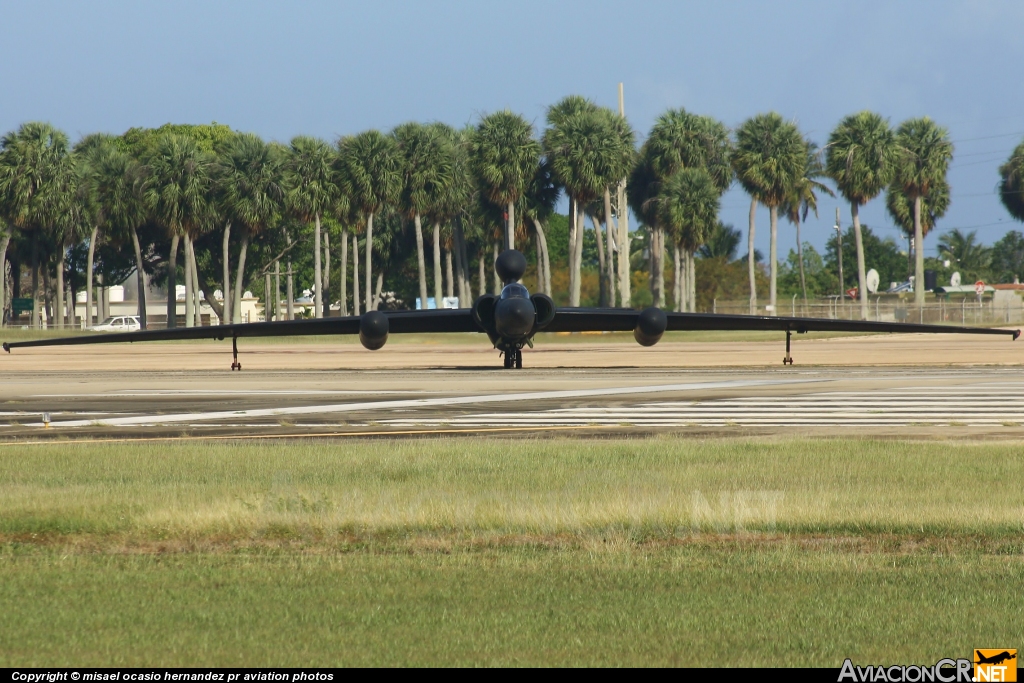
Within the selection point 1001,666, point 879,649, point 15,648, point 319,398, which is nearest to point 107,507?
point 15,648

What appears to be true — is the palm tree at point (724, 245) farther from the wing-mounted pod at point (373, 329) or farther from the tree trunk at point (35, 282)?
the wing-mounted pod at point (373, 329)

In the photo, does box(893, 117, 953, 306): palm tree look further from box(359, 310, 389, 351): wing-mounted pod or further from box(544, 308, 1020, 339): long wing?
box(359, 310, 389, 351): wing-mounted pod

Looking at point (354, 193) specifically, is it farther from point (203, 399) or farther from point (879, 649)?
point (879, 649)

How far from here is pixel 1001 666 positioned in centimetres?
547

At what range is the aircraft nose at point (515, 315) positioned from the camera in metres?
29.3

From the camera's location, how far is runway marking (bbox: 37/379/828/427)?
20.2m

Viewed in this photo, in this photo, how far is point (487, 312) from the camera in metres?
32.2

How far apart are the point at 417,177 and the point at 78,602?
79.9 meters

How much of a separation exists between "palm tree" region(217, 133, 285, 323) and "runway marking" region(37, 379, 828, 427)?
206ft

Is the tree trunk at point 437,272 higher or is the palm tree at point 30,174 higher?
the palm tree at point 30,174

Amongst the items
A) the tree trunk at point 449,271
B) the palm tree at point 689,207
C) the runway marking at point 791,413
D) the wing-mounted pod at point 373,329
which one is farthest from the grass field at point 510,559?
the palm tree at point 689,207

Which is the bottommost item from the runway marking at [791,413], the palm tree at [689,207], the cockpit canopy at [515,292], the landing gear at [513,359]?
the runway marking at [791,413]

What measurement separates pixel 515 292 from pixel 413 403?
6.98m

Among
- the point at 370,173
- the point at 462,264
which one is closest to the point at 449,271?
the point at 462,264
